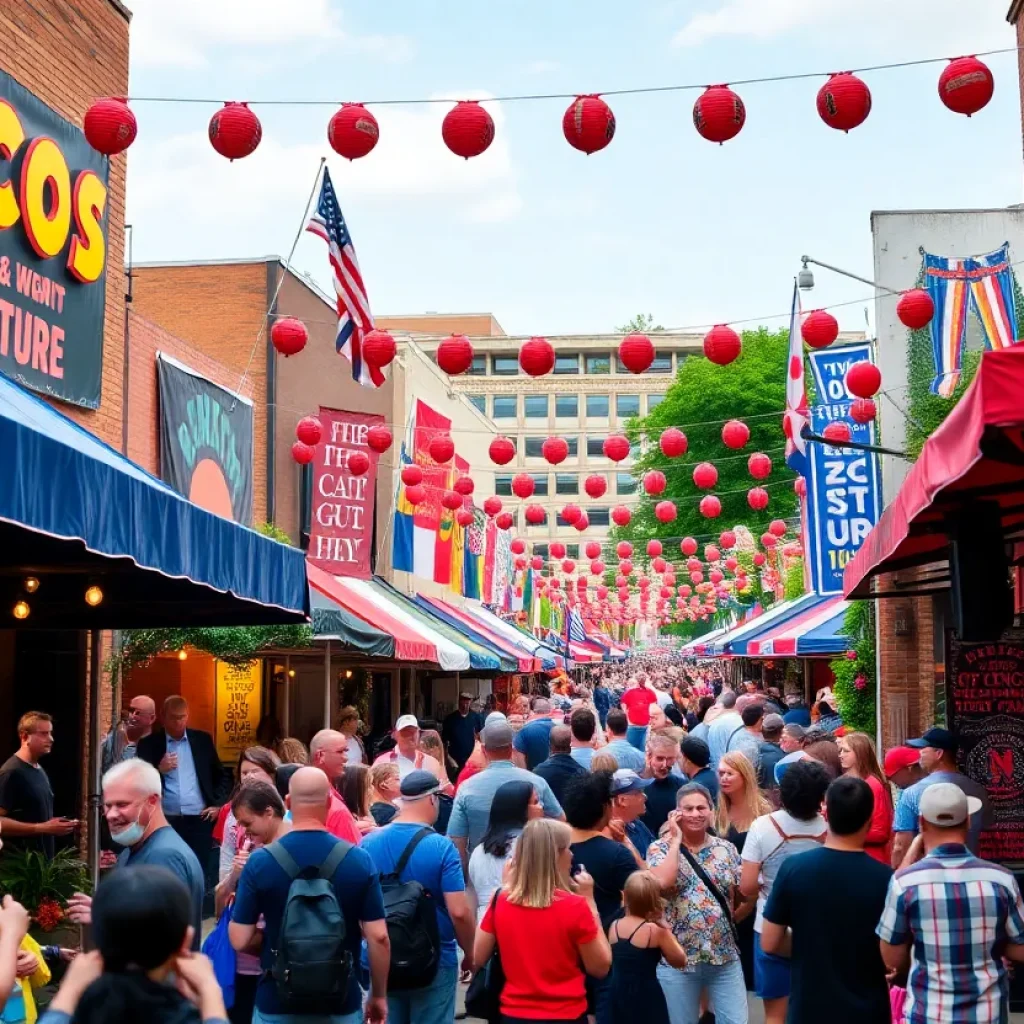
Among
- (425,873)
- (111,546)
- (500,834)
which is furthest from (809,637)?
(111,546)

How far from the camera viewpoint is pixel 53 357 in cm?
1387

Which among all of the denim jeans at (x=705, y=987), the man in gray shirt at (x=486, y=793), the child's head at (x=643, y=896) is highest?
the man in gray shirt at (x=486, y=793)

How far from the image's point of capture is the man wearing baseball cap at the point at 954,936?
18.5ft

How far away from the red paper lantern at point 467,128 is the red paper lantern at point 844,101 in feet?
7.61

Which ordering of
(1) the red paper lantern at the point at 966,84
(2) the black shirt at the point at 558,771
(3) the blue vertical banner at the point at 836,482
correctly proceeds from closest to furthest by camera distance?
1. (1) the red paper lantern at the point at 966,84
2. (2) the black shirt at the point at 558,771
3. (3) the blue vertical banner at the point at 836,482

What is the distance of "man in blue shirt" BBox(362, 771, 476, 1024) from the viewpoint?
22.7 feet

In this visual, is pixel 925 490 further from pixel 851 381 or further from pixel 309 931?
pixel 851 381

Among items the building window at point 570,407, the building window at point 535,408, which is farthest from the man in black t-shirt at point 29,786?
the building window at point 570,407

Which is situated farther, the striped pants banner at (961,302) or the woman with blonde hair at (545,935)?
the striped pants banner at (961,302)

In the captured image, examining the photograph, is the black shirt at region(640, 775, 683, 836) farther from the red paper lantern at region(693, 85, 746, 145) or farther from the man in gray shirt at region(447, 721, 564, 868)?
the red paper lantern at region(693, 85, 746, 145)

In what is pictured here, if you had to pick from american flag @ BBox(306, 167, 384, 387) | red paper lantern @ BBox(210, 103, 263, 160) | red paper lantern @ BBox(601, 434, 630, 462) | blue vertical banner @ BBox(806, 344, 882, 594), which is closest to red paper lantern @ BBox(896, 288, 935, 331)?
blue vertical banner @ BBox(806, 344, 882, 594)

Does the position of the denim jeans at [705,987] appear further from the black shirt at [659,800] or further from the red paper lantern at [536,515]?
the red paper lantern at [536,515]

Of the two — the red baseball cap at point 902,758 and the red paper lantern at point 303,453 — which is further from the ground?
the red paper lantern at point 303,453

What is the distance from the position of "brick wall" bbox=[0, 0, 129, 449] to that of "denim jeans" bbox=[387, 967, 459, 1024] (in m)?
8.73
